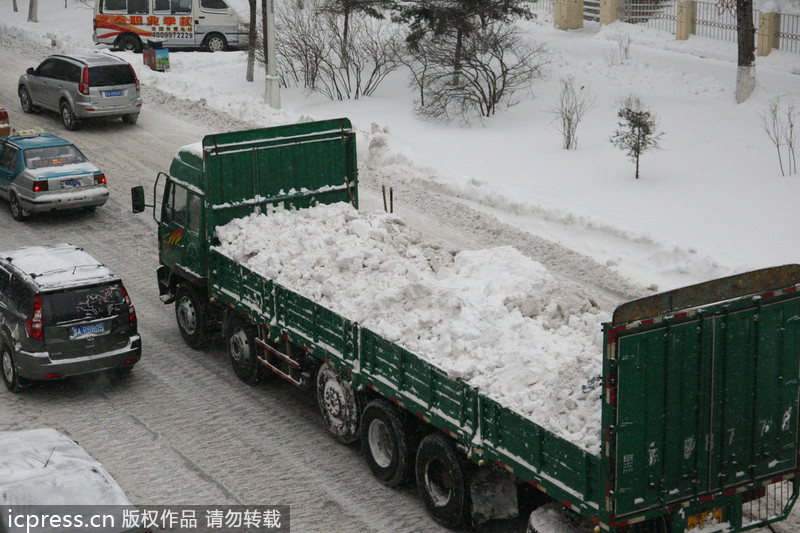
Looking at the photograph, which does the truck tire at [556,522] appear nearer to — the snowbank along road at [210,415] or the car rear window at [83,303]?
the snowbank along road at [210,415]

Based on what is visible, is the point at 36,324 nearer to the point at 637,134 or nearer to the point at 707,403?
the point at 707,403

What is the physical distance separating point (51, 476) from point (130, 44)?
1098 inches

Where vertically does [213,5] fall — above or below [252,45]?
above

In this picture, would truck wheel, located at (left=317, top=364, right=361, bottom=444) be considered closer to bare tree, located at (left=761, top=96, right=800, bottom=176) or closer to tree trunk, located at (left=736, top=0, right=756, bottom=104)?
bare tree, located at (left=761, top=96, right=800, bottom=176)

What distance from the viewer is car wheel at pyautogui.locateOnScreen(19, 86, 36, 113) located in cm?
2653

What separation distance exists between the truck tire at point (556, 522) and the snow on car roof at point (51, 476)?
3338 mm

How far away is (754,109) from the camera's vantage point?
22.8m

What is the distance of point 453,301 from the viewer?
10.1m

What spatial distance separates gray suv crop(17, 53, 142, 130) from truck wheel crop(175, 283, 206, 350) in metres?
11.7

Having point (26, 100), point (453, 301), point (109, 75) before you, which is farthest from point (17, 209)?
point (453, 301)

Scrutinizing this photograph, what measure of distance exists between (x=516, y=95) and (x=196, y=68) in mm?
10667

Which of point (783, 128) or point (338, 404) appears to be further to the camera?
point (783, 128)

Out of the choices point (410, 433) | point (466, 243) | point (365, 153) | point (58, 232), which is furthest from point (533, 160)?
point (410, 433)

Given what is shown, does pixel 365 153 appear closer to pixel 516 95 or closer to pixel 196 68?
pixel 516 95
